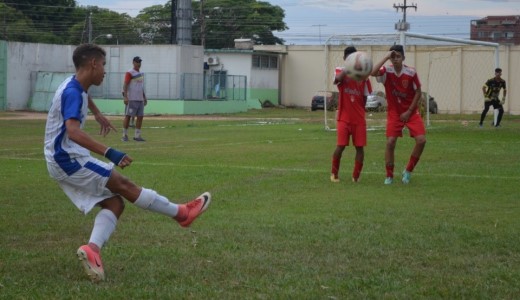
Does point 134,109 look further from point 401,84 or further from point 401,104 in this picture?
point 401,84

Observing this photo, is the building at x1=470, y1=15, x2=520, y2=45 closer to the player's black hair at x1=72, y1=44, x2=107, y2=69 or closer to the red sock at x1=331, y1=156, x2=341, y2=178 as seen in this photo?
the red sock at x1=331, y1=156, x2=341, y2=178

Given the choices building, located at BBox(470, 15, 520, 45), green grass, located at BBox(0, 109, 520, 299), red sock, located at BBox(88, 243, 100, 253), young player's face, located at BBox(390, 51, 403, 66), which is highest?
building, located at BBox(470, 15, 520, 45)

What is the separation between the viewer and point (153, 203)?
7.55 metres

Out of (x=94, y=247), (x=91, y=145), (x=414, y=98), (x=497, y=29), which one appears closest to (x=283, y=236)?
(x=94, y=247)

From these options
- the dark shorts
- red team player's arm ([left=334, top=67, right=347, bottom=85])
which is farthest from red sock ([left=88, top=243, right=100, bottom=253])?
the dark shorts

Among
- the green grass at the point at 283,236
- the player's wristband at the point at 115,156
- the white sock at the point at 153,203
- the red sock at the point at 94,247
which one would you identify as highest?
the player's wristband at the point at 115,156

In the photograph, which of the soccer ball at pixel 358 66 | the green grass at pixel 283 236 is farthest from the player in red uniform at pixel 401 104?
the soccer ball at pixel 358 66

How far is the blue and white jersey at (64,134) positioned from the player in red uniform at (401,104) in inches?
293

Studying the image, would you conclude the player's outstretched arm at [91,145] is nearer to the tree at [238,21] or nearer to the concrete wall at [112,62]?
the concrete wall at [112,62]

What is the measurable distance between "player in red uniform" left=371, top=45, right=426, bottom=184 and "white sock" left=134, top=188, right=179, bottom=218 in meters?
6.95

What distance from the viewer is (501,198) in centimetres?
1228

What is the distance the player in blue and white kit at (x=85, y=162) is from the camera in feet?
23.3

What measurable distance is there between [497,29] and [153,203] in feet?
261

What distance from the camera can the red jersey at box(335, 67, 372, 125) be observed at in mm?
14633
